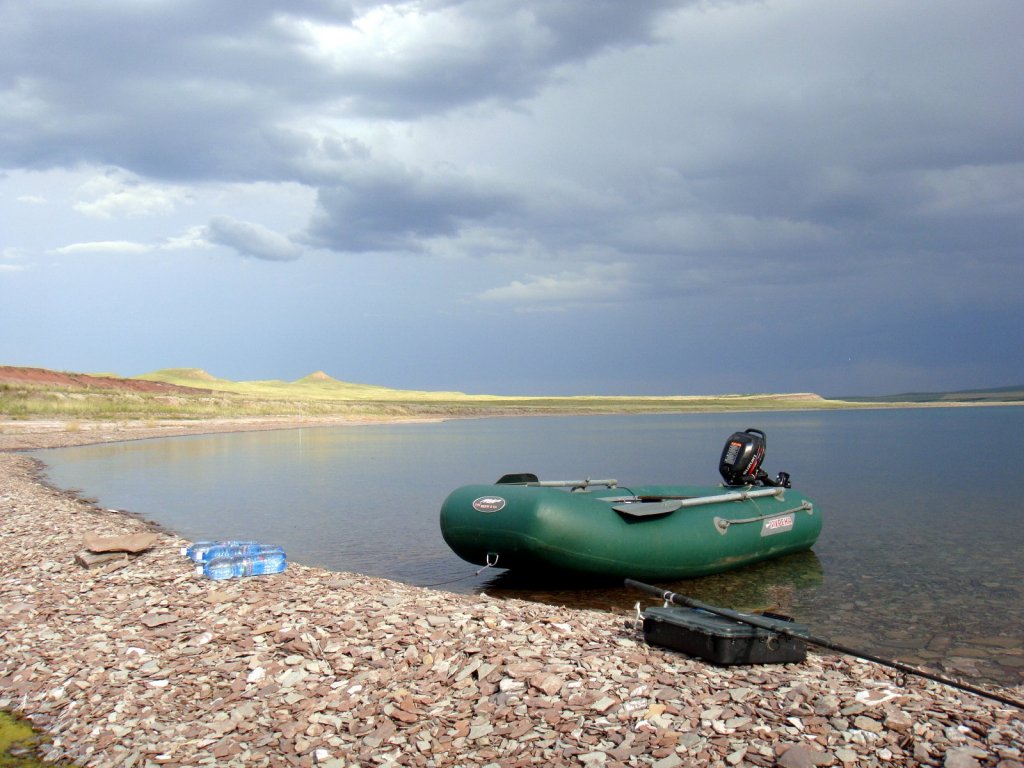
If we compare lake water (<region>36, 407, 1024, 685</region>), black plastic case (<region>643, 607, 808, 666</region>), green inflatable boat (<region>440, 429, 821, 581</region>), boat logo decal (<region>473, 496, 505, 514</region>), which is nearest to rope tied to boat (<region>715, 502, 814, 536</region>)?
green inflatable boat (<region>440, 429, 821, 581</region>)

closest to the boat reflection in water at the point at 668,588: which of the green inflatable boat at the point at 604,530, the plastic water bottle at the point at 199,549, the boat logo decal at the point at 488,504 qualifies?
the green inflatable boat at the point at 604,530

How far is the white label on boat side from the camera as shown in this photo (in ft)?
40.0

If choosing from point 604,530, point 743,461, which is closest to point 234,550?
point 604,530

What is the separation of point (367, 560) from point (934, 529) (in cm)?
1083

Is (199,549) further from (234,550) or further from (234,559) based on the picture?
(234,559)

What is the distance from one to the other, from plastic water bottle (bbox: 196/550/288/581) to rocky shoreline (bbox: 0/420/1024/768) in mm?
411

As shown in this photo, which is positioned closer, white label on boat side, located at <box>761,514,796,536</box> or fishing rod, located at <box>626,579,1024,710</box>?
fishing rod, located at <box>626,579,1024,710</box>

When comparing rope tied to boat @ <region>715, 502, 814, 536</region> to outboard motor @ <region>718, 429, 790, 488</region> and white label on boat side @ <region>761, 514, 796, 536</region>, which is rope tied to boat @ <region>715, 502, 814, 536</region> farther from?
outboard motor @ <region>718, 429, 790, 488</region>

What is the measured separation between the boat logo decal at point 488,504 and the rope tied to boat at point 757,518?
3002 millimetres

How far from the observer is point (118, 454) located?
32688 millimetres

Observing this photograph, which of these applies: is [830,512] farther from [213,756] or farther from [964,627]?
[213,756]

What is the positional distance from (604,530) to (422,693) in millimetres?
5059

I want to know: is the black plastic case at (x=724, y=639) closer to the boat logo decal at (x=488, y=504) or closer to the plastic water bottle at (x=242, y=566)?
the boat logo decal at (x=488, y=504)

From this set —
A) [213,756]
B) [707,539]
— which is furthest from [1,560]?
[707,539]
